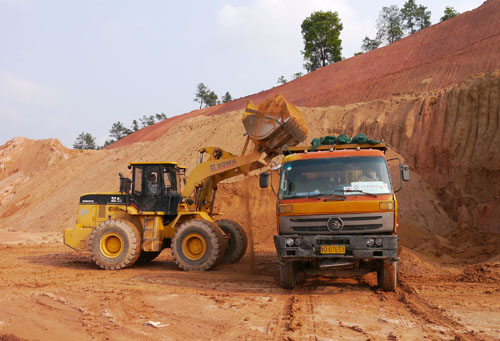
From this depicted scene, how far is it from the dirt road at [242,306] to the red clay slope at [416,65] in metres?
22.4

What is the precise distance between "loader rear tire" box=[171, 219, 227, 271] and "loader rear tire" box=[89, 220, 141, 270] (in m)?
1.15

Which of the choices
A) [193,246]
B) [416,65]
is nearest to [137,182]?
[193,246]

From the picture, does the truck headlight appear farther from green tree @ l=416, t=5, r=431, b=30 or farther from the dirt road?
green tree @ l=416, t=5, r=431, b=30

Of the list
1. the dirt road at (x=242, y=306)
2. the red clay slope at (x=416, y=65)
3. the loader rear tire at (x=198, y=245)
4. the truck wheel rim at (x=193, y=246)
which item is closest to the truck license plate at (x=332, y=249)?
the dirt road at (x=242, y=306)

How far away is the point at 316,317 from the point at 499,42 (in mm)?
29632

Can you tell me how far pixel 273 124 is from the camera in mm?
10414

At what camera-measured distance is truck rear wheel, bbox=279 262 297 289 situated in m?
7.80

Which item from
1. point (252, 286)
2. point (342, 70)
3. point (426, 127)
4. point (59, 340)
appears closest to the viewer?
point (59, 340)

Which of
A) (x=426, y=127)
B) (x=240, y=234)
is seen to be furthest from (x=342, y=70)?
(x=240, y=234)

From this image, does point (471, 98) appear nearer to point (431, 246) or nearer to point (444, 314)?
point (431, 246)

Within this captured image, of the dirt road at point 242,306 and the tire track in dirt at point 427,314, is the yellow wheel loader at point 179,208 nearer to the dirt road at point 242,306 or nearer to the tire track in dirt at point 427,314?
the dirt road at point 242,306

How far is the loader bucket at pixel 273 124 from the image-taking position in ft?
34.1

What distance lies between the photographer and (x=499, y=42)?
28422 mm

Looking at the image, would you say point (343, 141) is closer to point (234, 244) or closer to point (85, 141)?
point (234, 244)
